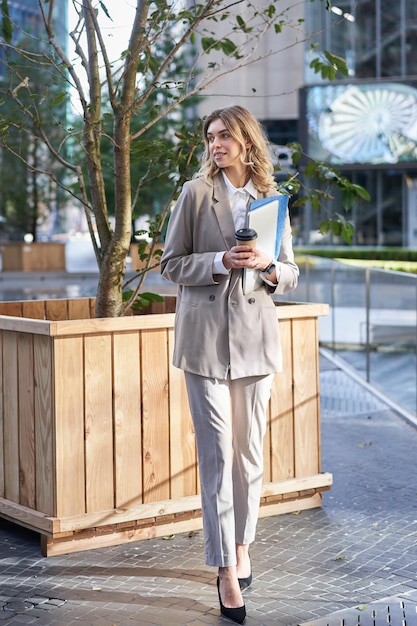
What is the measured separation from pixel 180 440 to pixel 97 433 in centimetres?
51

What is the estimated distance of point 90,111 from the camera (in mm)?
6094

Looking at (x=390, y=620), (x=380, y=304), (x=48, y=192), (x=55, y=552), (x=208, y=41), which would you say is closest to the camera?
(x=390, y=620)

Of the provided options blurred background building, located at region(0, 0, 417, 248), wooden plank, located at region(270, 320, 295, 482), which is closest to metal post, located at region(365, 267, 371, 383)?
wooden plank, located at region(270, 320, 295, 482)

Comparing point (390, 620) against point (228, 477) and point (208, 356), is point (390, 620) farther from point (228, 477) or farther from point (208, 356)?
point (208, 356)

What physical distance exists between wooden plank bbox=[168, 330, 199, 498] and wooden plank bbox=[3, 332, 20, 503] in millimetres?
821

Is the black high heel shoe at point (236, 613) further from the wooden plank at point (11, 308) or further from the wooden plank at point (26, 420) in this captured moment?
the wooden plank at point (11, 308)

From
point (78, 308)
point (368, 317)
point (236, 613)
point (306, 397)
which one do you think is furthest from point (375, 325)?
point (236, 613)

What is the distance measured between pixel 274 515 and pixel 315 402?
0.70 m

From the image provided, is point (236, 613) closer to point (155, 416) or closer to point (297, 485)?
point (155, 416)

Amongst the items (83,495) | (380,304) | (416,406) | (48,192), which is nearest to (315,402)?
(83,495)

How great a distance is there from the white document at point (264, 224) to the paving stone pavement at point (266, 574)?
139 centimetres

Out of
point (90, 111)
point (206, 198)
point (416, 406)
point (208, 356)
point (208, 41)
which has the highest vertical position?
point (208, 41)

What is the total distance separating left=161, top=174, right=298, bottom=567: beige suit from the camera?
4.55m

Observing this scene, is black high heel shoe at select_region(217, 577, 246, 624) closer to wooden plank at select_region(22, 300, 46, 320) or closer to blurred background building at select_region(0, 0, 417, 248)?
wooden plank at select_region(22, 300, 46, 320)
